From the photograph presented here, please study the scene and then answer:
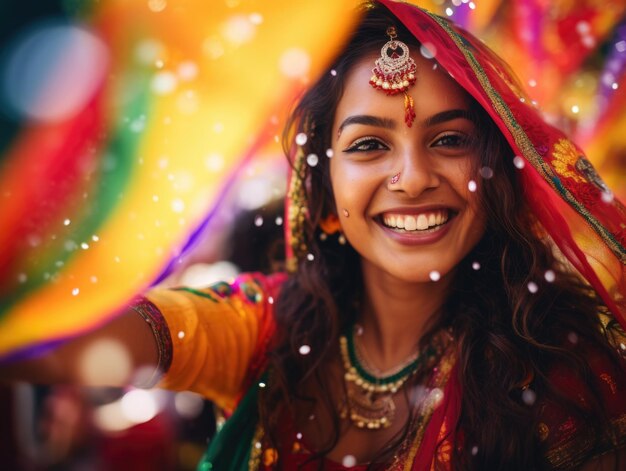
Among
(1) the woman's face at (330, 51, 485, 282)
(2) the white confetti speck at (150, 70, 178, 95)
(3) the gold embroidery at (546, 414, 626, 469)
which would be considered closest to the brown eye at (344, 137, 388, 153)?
(1) the woman's face at (330, 51, 485, 282)

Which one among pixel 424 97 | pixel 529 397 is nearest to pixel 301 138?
pixel 424 97

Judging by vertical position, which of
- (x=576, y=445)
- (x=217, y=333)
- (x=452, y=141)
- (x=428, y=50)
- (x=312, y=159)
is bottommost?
(x=576, y=445)

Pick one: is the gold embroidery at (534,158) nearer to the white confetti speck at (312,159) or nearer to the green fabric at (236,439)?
the white confetti speck at (312,159)

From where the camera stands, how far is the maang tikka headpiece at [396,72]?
4.64 ft

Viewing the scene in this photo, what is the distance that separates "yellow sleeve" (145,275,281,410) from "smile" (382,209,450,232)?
21.0 inches

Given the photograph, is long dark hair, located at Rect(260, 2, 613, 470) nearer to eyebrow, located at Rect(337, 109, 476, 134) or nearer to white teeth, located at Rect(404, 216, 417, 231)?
eyebrow, located at Rect(337, 109, 476, 134)

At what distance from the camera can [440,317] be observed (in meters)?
1.65

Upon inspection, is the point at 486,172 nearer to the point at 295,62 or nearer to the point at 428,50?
the point at 428,50

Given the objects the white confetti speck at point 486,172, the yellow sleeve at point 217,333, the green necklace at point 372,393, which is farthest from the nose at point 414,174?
the yellow sleeve at point 217,333

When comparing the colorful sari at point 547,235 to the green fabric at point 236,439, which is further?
the green fabric at point 236,439

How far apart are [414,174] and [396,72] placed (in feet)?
0.82

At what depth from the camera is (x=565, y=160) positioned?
1.35 m

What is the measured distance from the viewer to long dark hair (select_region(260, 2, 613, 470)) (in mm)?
1369

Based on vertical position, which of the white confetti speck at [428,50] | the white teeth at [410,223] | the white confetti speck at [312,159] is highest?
the white confetti speck at [428,50]
